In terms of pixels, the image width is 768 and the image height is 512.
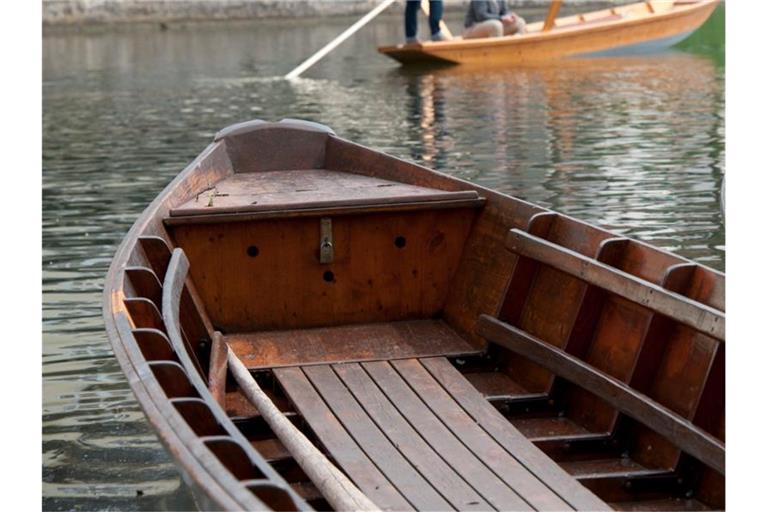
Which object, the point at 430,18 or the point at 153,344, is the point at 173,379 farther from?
the point at 430,18

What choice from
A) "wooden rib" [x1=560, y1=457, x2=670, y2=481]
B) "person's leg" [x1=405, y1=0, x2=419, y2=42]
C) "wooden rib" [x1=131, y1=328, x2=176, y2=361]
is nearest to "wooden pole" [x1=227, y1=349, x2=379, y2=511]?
"wooden rib" [x1=131, y1=328, x2=176, y2=361]

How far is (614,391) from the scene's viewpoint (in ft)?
14.5

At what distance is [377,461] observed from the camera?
Result: 434 cm

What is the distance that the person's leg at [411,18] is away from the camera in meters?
23.6

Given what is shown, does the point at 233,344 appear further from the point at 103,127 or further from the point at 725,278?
the point at 103,127

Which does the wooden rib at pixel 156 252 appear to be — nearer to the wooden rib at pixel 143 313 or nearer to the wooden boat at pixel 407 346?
the wooden boat at pixel 407 346

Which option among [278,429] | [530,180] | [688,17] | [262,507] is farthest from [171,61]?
[262,507]

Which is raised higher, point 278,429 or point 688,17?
point 688,17

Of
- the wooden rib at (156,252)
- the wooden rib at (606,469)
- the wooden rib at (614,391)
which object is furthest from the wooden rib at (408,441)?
the wooden rib at (156,252)

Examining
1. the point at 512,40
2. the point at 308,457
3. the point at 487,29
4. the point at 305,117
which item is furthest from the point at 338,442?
the point at 487,29

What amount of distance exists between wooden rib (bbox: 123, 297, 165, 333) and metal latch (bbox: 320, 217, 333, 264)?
5.46 feet

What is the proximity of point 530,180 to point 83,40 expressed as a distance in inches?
955

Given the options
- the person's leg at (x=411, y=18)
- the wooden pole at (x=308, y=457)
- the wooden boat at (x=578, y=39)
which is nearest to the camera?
the wooden pole at (x=308, y=457)

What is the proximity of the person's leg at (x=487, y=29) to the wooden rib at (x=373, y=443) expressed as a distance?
18642mm
